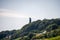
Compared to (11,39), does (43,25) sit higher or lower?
higher

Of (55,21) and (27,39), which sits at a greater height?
(55,21)

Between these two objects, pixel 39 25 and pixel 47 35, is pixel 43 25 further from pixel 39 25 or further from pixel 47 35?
pixel 47 35

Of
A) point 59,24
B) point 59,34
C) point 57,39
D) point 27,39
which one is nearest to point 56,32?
point 59,34

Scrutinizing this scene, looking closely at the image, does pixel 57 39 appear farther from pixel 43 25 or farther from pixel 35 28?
pixel 35 28

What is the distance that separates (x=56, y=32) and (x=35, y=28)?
63238mm

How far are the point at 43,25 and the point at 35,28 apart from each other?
1543 cm

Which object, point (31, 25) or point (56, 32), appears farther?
point (31, 25)

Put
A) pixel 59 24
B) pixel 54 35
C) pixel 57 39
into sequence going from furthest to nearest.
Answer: pixel 59 24 < pixel 54 35 < pixel 57 39

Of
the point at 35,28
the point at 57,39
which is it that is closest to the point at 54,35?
the point at 57,39

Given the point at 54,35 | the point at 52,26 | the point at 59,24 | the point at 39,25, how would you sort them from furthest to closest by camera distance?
the point at 39,25 → the point at 59,24 → the point at 52,26 → the point at 54,35

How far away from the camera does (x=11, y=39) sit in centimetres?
17138

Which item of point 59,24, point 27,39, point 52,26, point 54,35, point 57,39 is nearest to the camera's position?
point 57,39

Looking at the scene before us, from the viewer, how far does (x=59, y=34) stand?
123 m

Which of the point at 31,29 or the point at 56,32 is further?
the point at 31,29
